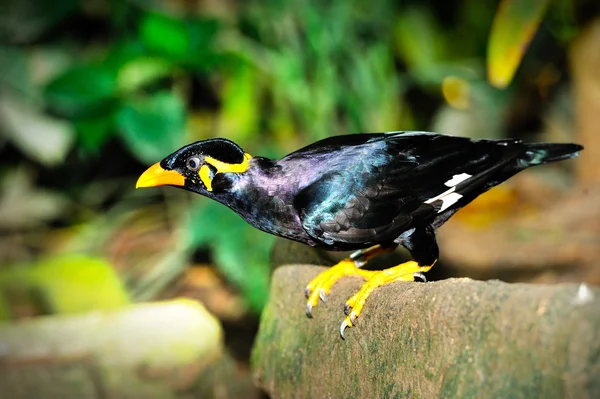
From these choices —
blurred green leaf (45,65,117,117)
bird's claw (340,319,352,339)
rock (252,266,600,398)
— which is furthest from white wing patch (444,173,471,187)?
blurred green leaf (45,65,117,117)

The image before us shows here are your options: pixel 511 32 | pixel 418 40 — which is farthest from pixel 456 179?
pixel 418 40

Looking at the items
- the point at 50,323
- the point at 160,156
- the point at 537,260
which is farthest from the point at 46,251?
the point at 537,260

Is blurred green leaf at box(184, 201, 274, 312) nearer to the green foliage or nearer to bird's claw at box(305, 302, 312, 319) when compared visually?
the green foliage

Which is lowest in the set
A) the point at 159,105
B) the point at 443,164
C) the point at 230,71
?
the point at 443,164

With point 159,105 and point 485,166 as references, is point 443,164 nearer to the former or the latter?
point 485,166

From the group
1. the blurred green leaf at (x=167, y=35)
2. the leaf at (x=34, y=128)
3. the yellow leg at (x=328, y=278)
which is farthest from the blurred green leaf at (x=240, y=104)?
the yellow leg at (x=328, y=278)

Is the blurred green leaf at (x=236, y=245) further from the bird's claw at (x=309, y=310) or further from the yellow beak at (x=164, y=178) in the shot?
the yellow beak at (x=164, y=178)

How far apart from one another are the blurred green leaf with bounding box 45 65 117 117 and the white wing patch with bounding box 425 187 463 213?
4.04 m

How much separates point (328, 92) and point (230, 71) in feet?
2.85

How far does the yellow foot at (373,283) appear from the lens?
289 cm

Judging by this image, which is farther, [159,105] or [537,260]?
[159,105]

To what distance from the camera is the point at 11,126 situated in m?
7.29

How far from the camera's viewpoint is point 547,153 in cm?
305

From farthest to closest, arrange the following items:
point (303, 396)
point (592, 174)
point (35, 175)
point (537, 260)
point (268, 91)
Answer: point (35, 175) < point (268, 91) < point (592, 174) < point (537, 260) < point (303, 396)
